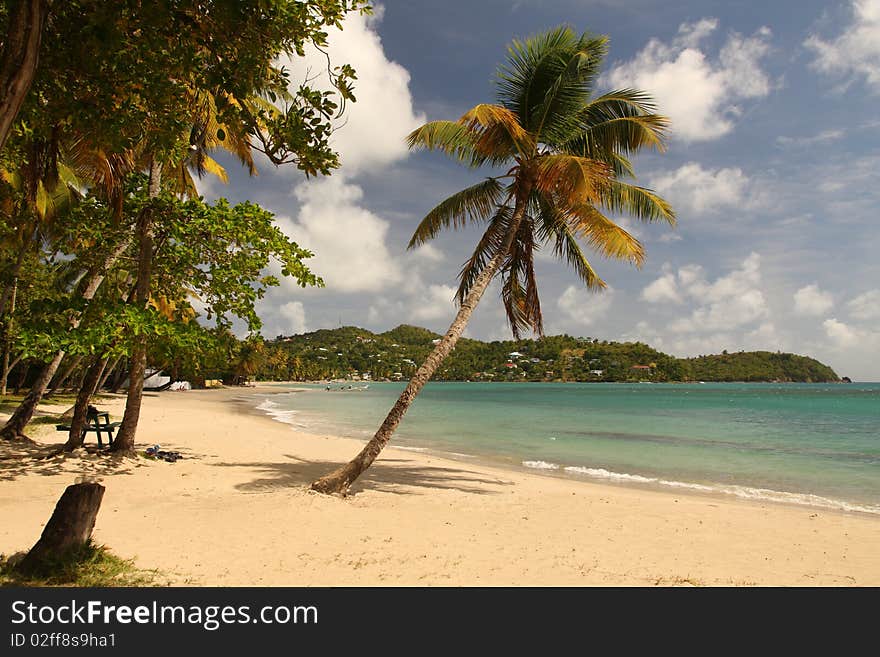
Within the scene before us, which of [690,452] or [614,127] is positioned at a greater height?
[614,127]

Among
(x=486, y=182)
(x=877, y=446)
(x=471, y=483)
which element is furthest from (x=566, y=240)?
(x=877, y=446)

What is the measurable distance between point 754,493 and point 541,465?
5.06 meters

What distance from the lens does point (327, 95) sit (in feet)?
11.3

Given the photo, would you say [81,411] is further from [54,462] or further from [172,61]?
[172,61]

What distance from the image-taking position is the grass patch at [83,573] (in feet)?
11.4

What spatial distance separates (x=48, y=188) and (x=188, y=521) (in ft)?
12.2

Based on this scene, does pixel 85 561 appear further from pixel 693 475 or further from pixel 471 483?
pixel 693 475

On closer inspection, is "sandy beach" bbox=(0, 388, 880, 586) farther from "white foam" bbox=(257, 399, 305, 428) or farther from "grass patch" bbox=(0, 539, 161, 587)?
"white foam" bbox=(257, 399, 305, 428)

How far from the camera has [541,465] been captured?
44.9ft

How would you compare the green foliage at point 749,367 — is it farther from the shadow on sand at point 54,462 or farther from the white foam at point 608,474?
the shadow on sand at point 54,462

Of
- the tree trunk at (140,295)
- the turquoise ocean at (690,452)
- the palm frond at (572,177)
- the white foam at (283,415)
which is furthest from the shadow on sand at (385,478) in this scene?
the white foam at (283,415)

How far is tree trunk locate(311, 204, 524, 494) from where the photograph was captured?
24.2 ft

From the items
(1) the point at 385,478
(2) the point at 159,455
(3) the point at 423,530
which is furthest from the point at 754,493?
(2) the point at 159,455

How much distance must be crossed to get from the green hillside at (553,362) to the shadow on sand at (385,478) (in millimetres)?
122584
